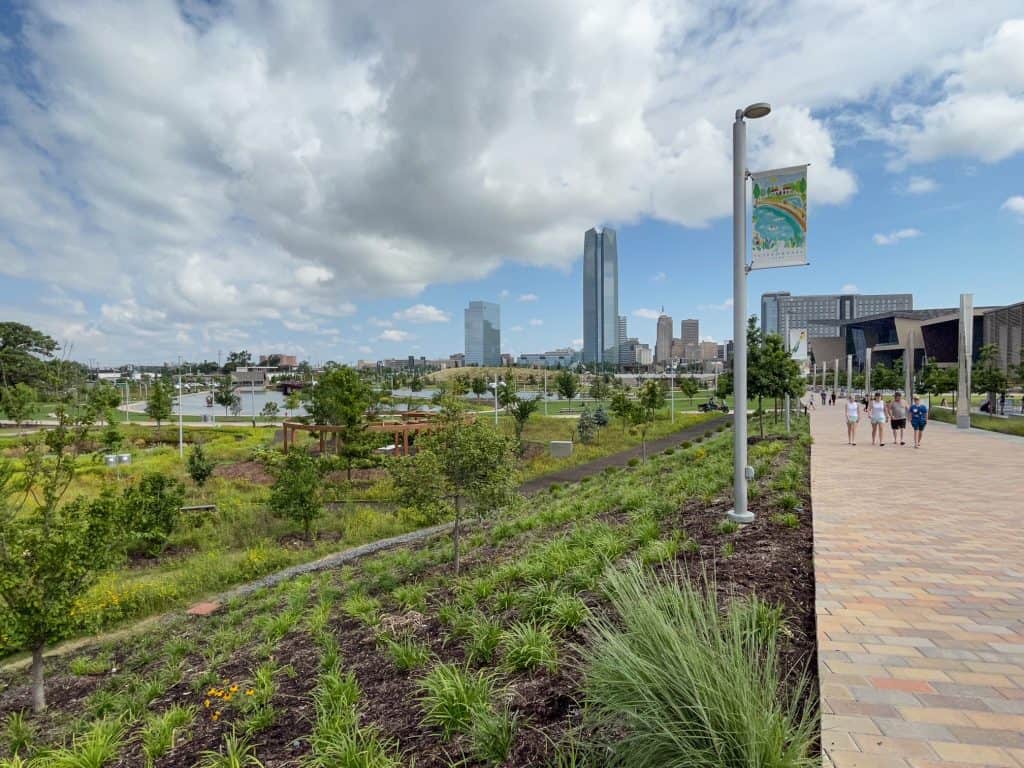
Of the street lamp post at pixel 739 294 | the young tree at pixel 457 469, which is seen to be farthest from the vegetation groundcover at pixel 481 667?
the young tree at pixel 457 469

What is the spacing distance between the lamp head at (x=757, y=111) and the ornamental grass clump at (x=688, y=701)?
591 centimetres

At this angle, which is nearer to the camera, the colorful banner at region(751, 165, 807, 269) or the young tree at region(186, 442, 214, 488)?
the colorful banner at region(751, 165, 807, 269)

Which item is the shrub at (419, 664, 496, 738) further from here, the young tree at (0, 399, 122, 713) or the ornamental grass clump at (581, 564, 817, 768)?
the young tree at (0, 399, 122, 713)

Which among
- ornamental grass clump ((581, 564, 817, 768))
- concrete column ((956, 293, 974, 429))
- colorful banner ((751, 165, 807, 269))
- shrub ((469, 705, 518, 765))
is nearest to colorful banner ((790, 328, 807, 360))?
concrete column ((956, 293, 974, 429))

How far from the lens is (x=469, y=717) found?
3.11 metres

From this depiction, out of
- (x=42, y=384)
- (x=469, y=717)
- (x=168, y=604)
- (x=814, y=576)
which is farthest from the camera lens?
(x=168, y=604)

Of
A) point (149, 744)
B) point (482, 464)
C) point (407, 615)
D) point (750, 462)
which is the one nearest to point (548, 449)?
point (750, 462)

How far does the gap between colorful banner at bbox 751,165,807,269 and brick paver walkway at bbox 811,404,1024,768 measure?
3384mm

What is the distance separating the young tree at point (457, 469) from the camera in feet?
24.8

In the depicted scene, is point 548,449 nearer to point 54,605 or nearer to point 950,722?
point 54,605

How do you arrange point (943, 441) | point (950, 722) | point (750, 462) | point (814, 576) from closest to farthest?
1. point (950, 722)
2. point (814, 576)
3. point (750, 462)
4. point (943, 441)

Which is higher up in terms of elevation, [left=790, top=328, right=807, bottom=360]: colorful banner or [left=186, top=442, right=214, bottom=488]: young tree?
[left=790, top=328, right=807, bottom=360]: colorful banner

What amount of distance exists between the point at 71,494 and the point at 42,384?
15.3 meters

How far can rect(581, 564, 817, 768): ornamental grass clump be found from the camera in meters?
2.19
